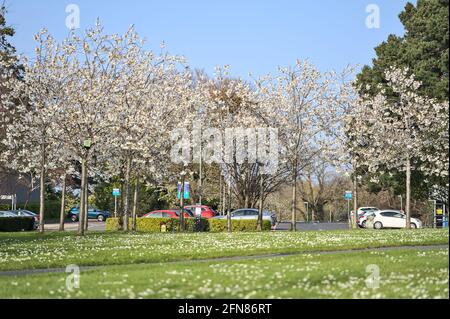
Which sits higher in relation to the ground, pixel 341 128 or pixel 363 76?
pixel 363 76

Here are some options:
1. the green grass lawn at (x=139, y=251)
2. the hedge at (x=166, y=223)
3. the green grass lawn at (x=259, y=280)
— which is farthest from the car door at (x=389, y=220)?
the green grass lawn at (x=259, y=280)

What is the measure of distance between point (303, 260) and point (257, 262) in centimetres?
111

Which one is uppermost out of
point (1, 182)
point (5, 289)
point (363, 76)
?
point (363, 76)

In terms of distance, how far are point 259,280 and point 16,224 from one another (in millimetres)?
33400

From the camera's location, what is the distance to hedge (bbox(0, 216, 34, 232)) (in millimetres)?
42125

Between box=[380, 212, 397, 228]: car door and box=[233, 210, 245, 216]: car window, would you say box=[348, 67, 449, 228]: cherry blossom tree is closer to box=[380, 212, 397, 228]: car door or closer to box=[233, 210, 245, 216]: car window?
box=[380, 212, 397, 228]: car door

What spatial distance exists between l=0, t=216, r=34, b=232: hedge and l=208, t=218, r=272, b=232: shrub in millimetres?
11474

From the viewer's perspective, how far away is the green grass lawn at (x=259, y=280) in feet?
36.2

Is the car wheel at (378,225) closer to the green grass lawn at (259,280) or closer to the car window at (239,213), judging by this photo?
the car window at (239,213)

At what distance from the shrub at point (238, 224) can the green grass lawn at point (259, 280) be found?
85.8 ft

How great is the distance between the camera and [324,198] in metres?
83.4

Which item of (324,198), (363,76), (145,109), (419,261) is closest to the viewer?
(419,261)
